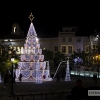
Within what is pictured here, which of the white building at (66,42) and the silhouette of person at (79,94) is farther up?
the white building at (66,42)

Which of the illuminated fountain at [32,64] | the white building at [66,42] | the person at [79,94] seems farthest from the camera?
the white building at [66,42]

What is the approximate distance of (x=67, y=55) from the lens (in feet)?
266

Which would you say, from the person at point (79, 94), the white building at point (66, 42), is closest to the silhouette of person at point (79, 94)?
the person at point (79, 94)

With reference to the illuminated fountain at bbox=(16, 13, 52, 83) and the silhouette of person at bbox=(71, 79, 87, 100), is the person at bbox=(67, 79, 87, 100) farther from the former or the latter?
the illuminated fountain at bbox=(16, 13, 52, 83)

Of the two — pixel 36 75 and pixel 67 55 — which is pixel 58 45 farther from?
pixel 36 75

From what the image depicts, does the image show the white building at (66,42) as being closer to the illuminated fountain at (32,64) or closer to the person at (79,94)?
the illuminated fountain at (32,64)

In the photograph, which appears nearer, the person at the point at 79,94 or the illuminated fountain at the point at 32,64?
the person at the point at 79,94

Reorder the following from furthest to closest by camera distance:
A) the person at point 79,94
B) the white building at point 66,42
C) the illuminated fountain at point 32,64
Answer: the white building at point 66,42, the illuminated fountain at point 32,64, the person at point 79,94

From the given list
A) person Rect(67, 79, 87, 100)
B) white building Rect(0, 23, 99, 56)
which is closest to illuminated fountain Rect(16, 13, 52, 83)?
person Rect(67, 79, 87, 100)

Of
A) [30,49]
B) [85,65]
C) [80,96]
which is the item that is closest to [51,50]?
[85,65]

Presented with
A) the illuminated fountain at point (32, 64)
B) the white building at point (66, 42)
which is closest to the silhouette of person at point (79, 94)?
the illuminated fountain at point (32, 64)

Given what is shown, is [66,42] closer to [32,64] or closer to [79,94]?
[32,64]

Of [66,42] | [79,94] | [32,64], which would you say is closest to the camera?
[79,94]

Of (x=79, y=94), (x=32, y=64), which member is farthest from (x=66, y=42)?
(x=79, y=94)
